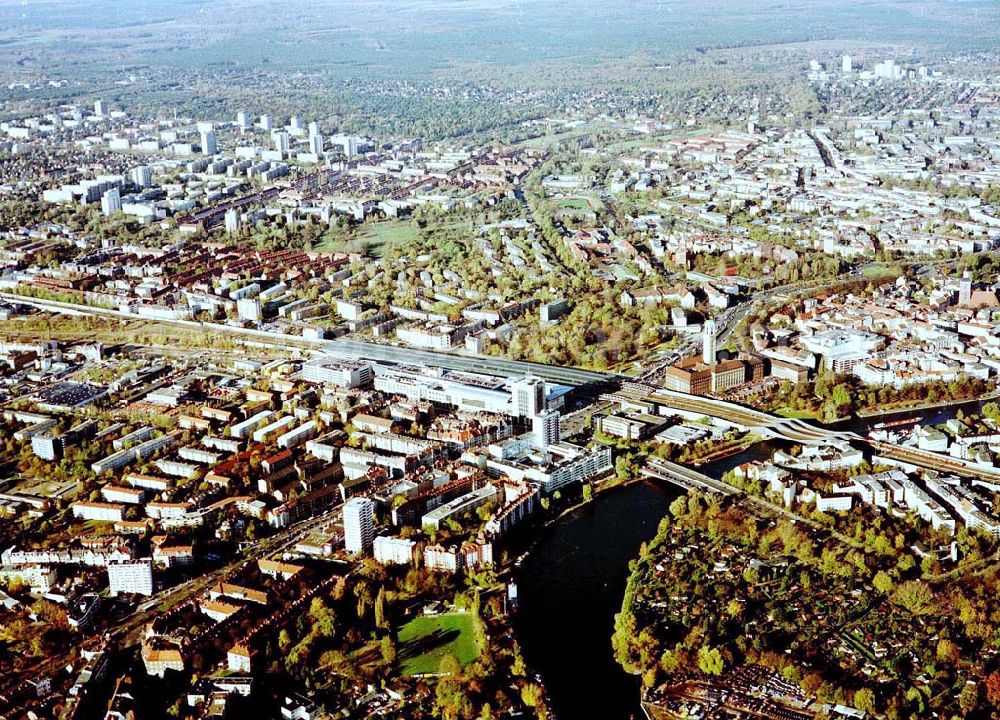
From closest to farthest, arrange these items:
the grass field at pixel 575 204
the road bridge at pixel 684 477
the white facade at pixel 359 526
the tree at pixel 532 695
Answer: the tree at pixel 532 695 → the white facade at pixel 359 526 → the road bridge at pixel 684 477 → the grass field at pixel 575 204

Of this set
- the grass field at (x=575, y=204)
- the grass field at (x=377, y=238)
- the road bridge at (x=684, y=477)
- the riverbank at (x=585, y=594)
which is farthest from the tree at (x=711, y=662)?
the grass field at (x=575, y=204)

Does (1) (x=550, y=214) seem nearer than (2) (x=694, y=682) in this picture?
No

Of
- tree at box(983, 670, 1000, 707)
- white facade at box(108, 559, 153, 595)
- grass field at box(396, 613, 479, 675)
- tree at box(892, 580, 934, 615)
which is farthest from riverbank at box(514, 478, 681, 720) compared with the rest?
white facade at box(108, 559, 153, 595)

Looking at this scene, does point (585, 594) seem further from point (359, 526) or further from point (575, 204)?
point (575, 204)

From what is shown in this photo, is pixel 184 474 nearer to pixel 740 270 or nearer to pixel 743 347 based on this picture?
pixel 743 347

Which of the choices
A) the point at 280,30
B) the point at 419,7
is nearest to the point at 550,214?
the point at 280,30

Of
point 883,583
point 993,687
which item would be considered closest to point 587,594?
point 883,583

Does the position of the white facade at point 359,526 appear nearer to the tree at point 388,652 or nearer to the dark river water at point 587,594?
the dark river water at point 587,594
